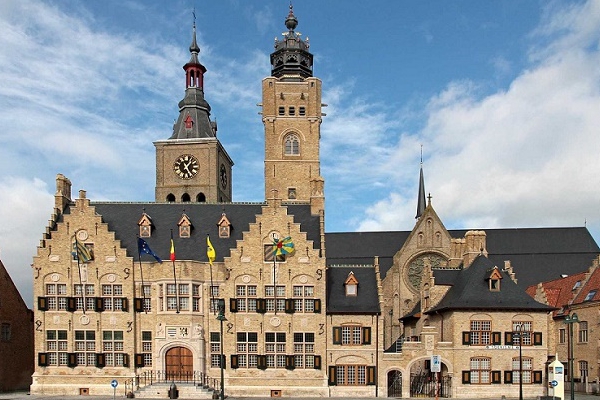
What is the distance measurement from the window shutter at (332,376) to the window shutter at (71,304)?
64.3ft

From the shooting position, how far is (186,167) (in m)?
66.5

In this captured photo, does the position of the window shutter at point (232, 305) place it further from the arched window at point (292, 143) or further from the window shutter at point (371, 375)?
the arched window at point (292, 143)

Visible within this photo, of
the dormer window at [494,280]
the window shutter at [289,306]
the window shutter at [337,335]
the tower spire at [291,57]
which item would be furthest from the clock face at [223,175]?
the dormer window at [494,280]

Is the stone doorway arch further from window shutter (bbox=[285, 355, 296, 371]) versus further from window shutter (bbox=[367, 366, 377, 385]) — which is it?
window shutter (bbox=[285, 355, 296, 371])

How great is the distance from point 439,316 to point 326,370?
32.8 ft

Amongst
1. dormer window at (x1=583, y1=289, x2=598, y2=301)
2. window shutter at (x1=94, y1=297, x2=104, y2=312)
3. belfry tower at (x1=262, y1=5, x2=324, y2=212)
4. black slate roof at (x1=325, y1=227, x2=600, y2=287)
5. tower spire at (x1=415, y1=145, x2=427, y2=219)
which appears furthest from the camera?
tower spire at (x1=415, y1=145, x2=427, y2=219)

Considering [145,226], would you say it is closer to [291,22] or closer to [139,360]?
[139,360]

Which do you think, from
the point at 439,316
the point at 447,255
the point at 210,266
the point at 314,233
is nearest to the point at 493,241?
the point at 447,255

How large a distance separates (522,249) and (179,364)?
43.1m

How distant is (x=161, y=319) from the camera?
149 feet

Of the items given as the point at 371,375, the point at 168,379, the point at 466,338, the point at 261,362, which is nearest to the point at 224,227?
the point at 261,362

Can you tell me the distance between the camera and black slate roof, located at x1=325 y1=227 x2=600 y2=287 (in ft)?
225

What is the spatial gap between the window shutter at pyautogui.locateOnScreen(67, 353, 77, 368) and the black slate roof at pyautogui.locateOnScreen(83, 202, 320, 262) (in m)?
8.35

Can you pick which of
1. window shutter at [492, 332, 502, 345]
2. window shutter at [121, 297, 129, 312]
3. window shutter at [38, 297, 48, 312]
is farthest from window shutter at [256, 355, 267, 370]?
window shutter at [492, 332, 502, 345]
